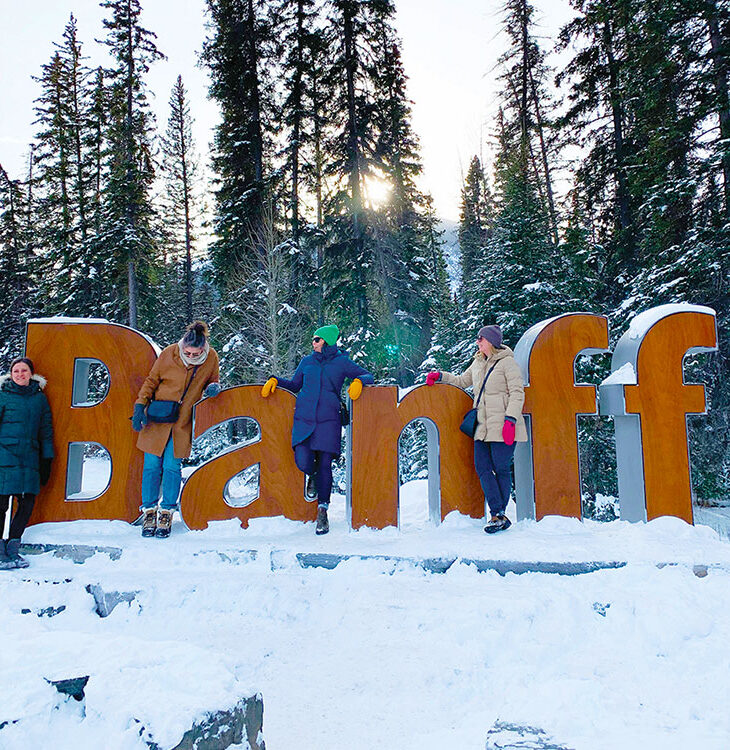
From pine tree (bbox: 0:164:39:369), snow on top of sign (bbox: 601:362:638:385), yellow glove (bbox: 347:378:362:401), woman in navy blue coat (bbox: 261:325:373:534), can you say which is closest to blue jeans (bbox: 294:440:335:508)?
woman in navy blue coat (bbox: 261:325:373:534)

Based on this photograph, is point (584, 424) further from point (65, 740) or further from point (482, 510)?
point (65, 740)

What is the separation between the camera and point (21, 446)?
4.57 m

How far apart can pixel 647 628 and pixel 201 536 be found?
145 inches

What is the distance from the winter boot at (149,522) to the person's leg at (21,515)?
943 mm

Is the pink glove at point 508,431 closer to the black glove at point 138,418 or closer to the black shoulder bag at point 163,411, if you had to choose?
the black shoulder bag at point 163,411

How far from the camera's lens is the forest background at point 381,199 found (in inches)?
414

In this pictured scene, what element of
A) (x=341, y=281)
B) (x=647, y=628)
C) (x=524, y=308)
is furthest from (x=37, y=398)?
(x=341, y=281)

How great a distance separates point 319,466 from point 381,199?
13.7 m

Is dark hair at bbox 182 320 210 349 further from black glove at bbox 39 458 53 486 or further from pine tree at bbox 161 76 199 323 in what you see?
pine tree at bbox 161 76 199 323

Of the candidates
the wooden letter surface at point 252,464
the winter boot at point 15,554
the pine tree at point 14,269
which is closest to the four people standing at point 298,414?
the wooden letter surface at point 252,464

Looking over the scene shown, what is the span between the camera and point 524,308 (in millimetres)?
11172

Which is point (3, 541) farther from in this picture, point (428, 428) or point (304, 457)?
point (428, 428)

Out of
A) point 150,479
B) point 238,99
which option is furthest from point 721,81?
point 238,99

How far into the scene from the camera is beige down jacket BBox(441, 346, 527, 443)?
4899 millimetres
